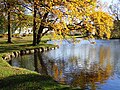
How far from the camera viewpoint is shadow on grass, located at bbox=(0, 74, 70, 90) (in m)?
14.3

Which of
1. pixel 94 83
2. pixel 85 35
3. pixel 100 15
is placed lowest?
pixel 94 83

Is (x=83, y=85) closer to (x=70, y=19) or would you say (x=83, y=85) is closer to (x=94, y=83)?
(x=94, y=83)

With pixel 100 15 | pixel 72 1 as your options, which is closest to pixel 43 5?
pixel 72 1

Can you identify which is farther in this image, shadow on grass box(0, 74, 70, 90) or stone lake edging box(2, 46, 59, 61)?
stone lake edging box(2, 46, 59, 61)

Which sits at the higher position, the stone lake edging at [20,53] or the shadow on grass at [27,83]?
the shadow on grass at [27,83]

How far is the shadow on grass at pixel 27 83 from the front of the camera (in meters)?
14.3

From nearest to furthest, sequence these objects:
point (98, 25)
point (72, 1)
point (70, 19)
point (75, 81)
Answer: point (75, 81)
point (72, 1)
point (70, 19)
point (98, 25)

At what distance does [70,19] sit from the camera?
29.0 metres

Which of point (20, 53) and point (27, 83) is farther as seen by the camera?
point (20, 53)

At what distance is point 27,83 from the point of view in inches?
599

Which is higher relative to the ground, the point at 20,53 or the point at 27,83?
the point at 27,83

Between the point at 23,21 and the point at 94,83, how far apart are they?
18.4 m

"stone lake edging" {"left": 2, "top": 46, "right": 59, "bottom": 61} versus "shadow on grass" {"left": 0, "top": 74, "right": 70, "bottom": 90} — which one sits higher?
"shadow on grass" {"left": 0, "top": 74, "right": 70, "bottom": 90}

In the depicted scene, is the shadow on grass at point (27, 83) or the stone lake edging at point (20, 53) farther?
the stone lake edging at point (20, 53)
